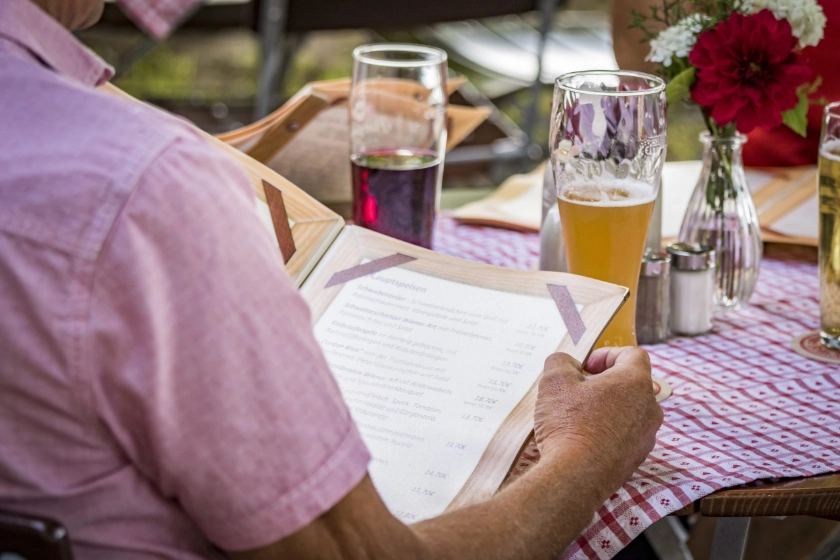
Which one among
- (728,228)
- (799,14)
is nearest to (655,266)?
(728,228)

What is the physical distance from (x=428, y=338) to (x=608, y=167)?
225 mm

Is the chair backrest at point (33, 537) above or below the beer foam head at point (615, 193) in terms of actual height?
below

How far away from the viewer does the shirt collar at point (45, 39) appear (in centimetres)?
52

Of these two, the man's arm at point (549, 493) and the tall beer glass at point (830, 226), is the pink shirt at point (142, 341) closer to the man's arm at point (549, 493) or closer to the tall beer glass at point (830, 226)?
the man's arm at point (549, 493)

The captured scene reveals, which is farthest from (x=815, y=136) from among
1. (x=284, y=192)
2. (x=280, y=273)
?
(x=280, y=273)

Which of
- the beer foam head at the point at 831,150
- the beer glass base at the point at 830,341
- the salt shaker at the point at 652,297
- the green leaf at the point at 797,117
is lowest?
the beer glass base at the point at 830,341

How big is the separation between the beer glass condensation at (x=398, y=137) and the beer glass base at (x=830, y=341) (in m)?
0.43

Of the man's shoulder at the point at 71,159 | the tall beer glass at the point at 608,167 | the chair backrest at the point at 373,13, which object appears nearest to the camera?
the man's shoulder at the point at 71,159

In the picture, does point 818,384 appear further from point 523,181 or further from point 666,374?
point 523,181

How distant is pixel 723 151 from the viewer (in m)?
1.01

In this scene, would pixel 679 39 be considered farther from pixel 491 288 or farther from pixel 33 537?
pixel 33 537

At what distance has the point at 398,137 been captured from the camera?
1.17m

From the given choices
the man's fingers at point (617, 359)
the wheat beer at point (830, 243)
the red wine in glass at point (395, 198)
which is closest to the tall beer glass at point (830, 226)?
the wheat beer at point (830, 243)

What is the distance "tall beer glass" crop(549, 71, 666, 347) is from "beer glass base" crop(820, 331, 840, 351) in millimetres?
208
